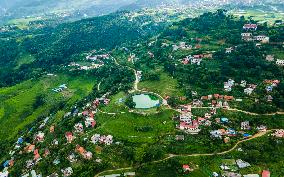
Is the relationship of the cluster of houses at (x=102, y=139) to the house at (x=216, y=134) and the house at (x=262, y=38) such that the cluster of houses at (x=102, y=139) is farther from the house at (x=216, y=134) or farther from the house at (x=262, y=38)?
the house at (x=262, y=38)

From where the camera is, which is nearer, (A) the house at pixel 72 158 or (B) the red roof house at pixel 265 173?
(B) the red roof house at pixel 265 173

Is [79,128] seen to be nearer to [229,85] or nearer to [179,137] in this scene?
[179,137]

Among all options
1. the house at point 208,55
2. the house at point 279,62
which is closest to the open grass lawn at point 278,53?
the house at point 279,62

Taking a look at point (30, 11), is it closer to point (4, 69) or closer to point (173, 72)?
point (4, 69)

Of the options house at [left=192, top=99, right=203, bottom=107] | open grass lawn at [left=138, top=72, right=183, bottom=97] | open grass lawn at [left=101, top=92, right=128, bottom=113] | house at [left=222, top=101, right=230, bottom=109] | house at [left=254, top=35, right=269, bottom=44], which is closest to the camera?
house at [left=222, top=101, right=230, bottom=109]

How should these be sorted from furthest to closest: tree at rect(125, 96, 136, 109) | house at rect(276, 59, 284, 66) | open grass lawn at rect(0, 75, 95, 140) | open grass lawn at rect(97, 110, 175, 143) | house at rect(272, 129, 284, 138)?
open grass lawn at rect(0, 75, 95, 140), house at rect(276, 59, 284, 66), tree at rect(125, 96, 136, 109), open grass lawn at rect(97, 110, 175, 143), house at rect(272, 129, 284, 138)

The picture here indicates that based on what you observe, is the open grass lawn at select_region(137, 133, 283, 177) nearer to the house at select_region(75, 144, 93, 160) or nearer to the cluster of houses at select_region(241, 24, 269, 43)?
the house at select_region(75, 144, 93, 160)

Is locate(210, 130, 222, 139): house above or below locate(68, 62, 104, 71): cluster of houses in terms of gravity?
above

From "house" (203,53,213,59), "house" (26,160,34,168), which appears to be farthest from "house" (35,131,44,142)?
"house" (203,53,213,59)
